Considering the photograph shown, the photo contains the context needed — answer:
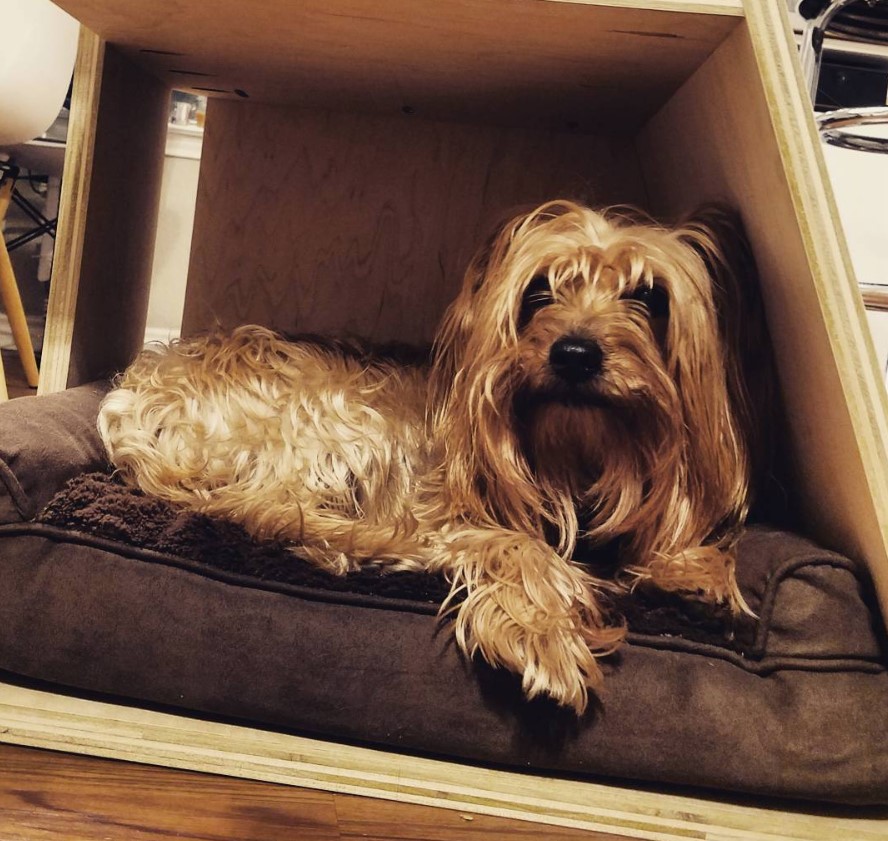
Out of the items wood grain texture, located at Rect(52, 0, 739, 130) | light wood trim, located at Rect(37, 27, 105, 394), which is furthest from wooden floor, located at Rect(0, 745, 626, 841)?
wood grain texture, located at Rect(52, 0, 739, 130)

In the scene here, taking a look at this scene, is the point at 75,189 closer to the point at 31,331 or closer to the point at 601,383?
the point at 601,383

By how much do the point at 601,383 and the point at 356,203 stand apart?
1.15 metres

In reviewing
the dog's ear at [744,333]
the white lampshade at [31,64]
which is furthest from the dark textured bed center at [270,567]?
the white lampshade at [31,64]

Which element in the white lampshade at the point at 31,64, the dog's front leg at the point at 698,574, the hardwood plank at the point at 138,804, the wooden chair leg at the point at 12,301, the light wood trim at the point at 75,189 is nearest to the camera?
the hardwood plank at the point at 138,804

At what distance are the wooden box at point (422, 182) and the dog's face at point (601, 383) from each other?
14cm

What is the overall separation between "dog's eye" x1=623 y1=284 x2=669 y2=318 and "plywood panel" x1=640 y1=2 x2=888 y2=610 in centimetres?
17

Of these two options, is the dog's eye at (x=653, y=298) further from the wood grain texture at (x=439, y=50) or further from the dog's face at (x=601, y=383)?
the wood grain texture at (x=439, y=50)

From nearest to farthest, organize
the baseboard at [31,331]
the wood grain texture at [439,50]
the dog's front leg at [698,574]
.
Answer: the dog's front leg at [698,574]
the wood grain texture at [439,50]
the baseboard at [31,331]

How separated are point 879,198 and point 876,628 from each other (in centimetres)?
204

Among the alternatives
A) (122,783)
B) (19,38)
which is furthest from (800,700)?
(19,38)

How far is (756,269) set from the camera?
1482mm

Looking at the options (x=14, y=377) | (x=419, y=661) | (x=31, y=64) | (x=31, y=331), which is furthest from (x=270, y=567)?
(x=31, y=331)

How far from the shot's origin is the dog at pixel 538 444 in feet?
4.23

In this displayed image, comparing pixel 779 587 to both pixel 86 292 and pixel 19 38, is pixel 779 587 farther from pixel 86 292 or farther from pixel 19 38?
pixel 19 38
